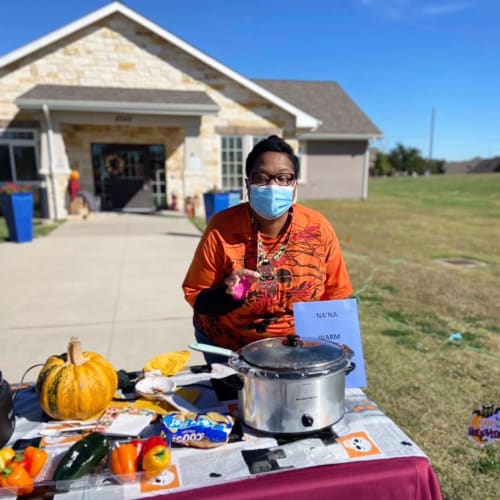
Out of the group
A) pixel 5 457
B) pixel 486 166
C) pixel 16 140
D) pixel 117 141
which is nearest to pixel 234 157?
pixel 117 141

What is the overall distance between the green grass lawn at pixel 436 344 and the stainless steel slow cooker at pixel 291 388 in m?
1.43

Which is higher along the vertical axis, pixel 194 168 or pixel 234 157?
pixel 234 157

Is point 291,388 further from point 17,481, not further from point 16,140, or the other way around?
point 16,140

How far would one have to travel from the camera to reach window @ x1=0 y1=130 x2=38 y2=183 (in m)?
13.4

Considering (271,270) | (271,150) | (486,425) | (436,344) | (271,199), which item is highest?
(271,150)

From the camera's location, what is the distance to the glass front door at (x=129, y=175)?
49.8 ft

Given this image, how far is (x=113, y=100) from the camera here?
12320mm

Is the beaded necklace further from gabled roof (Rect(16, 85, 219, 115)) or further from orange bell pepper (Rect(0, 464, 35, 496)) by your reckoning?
gabled roof (Rect(16, 85, 219, 115))

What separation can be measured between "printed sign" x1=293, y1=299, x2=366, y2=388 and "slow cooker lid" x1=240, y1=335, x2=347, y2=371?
0.14 meters

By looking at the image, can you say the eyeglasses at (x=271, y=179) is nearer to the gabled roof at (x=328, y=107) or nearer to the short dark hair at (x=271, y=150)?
the short dark hair at (x=271, y=150)

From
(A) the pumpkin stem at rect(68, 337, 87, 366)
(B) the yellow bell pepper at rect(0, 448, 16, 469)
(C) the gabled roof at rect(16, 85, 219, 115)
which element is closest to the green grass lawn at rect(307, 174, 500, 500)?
(A) the pumpkin stem at rect(68, 337, 87, 366)

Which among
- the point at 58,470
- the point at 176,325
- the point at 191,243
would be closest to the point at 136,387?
the point at 58,470

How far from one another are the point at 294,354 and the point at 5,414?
94 centimetres

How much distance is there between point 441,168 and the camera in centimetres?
6844
